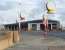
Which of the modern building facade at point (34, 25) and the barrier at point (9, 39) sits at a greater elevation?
the modern building facade at point (34, 25)

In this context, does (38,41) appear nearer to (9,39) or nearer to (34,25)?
(34,25)

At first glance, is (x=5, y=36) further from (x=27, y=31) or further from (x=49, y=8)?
(x=49, y=8)

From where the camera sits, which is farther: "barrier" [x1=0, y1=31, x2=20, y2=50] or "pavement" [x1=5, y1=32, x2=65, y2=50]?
"pavement" [x1=5, y1=32, x2=65, y2=50]

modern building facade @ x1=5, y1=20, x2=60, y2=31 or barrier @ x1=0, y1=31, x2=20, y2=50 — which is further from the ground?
modern building facade @ x1=5, y1=20, x2=60, y2=31

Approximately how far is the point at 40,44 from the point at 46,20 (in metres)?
0.50

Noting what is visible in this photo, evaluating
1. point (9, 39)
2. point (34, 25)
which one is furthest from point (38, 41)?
point (9, 39)

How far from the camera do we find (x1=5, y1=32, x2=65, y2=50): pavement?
16.3ft

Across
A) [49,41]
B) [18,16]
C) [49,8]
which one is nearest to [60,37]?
[49,41]

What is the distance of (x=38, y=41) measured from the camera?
5.04m

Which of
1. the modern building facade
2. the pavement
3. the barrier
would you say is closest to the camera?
the modern building facade

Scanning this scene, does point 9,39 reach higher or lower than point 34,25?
lower

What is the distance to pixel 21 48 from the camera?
16.5ft

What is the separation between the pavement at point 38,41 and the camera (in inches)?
196

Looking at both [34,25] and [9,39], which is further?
[9,39]
